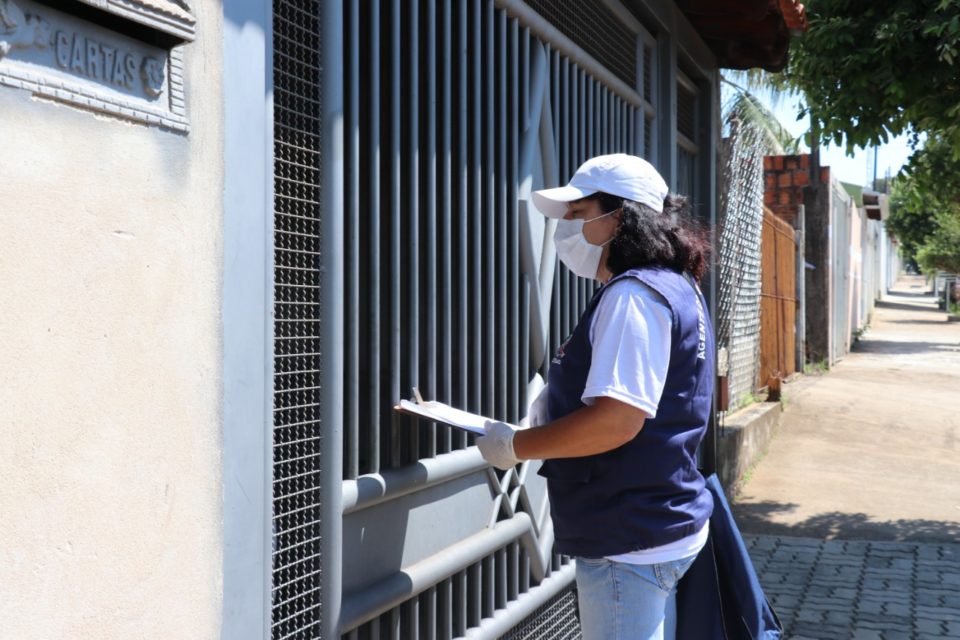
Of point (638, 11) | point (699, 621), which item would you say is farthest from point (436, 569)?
point (638, 11)

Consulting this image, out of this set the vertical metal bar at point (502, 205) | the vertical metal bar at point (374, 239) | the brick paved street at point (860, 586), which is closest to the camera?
the vertical metal bar at point (374, 239)

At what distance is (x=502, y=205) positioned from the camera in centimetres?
415

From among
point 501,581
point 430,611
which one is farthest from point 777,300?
point 430,611

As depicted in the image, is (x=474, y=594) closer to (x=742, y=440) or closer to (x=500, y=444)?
(x=500, y=444)

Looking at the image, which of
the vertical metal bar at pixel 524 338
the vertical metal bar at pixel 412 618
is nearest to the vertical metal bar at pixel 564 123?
the vertical metal bar at pixel 524 338

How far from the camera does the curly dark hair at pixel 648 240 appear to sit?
2.76 meters

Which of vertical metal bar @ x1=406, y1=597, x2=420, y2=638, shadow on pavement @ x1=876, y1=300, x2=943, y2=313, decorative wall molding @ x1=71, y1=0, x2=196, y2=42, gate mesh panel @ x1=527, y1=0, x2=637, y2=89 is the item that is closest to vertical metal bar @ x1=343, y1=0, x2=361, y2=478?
vertical metal bar @ x1=406, y1=597, x2=420, y2=638

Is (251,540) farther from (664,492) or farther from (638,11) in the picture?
(638,11)

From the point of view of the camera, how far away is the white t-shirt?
8.38 feet

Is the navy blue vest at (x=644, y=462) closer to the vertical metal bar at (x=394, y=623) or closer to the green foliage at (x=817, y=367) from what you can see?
the vertical metal bar at (x=394, y=623)

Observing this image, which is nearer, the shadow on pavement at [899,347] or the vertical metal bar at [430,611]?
the vertical metal bar at [430,611]

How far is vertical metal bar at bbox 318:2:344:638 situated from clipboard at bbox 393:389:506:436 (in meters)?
0.25

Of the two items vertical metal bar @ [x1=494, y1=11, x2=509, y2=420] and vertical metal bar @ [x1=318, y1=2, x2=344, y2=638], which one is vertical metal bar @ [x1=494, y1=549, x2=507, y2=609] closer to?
vertical metal bar @ [x1=494, y1=11, x2=509, y2=420]

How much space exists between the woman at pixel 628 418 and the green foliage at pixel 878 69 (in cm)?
442
